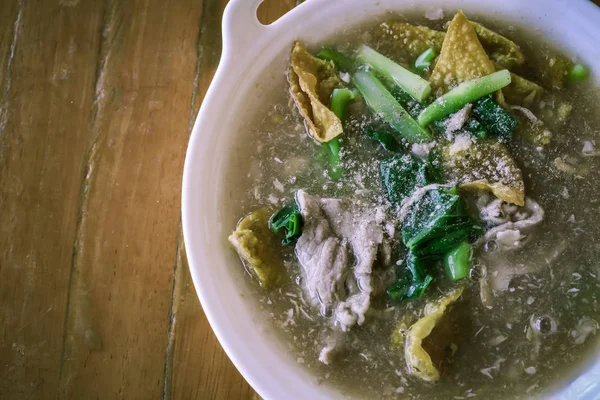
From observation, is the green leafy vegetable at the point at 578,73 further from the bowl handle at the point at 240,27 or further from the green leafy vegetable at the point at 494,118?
the bowl handle at the point at 240,27

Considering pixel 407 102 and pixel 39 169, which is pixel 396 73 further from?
pixel 39 169

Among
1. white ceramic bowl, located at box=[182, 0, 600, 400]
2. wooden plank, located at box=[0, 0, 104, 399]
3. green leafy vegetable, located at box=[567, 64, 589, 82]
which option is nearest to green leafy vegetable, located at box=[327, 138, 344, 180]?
white ceramic bowl, located at box=[182, 0, 600, 400]

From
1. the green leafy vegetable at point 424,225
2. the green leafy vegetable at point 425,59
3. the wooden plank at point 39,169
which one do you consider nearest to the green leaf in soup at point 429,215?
the green leafy vegetable at point 424,225

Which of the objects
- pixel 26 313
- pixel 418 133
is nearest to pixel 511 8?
pixel 418 133

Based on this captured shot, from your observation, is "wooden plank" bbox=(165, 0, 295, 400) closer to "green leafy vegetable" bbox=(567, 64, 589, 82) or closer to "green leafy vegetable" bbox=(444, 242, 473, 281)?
"green leafy vegetable" bbox=(444, 242, 473, 281)

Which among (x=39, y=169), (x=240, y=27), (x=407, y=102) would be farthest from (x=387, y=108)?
(x=39, y=169)

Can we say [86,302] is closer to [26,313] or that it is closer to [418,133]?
[26,313]

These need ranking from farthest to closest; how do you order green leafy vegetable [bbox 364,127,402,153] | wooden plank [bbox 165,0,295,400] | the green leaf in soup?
wooden plank [bbox 165,0,295,400] < green leafy vegetable [bbox 364,127,402,153] < the green leaf in soup
